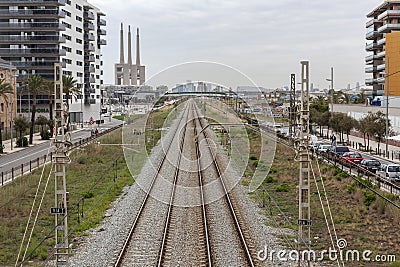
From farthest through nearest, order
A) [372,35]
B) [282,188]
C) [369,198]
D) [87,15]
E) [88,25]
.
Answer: [88,25]
[87,15]
[372,35]
[282,188]
[369,198]

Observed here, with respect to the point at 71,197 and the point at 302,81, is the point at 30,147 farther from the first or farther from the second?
the point at 302,81

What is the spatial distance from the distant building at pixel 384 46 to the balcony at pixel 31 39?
146ft

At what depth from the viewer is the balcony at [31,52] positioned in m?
78.8

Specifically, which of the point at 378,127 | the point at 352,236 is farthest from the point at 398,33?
the point at 352,236

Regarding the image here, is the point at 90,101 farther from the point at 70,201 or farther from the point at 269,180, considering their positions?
the point at 70,201

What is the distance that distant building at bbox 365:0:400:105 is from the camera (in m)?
73.6

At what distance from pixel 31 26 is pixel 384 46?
4880 centimetres

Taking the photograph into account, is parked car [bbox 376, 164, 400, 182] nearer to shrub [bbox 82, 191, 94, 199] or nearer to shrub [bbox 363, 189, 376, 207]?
shrub [bbox 363, 189, 376, 207]

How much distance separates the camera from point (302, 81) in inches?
551

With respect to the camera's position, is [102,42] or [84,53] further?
[102,42]

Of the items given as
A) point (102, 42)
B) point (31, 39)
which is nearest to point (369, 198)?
point (31, 39)

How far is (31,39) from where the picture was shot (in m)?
79.2

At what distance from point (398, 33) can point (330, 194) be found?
5214 cm

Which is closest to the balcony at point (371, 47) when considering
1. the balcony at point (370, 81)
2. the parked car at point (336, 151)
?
the balcony at point (370, 81)
